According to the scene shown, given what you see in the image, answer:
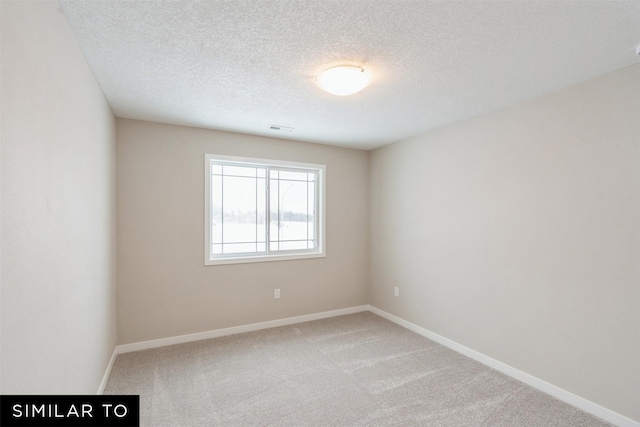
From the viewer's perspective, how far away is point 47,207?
4.44 feet

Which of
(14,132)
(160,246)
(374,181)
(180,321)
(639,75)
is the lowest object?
(180,321)

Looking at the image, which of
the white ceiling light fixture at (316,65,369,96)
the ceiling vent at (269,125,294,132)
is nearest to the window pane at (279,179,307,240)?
the ceiling vent at (269,125,294,132)

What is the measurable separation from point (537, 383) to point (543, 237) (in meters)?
1.23

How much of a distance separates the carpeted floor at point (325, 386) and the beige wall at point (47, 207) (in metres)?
0.59

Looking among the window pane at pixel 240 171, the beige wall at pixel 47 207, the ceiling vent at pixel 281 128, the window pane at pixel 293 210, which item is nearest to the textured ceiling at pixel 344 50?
the beige wall at pixel 47 207

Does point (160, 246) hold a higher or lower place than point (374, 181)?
lower

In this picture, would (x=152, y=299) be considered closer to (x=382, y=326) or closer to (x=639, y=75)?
(x=382, y=326)

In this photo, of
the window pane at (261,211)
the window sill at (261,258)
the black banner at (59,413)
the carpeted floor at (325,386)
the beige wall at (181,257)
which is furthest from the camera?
the window pane at (261,211)

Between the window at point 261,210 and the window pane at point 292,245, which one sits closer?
the window at point 261,210

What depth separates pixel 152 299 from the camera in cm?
335

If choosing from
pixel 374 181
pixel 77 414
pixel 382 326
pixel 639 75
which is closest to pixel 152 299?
pixel 77 414

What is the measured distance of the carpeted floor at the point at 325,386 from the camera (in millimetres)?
2193

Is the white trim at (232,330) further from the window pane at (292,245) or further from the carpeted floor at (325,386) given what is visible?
the window pane at (292,245)

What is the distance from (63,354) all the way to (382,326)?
333 centimetres
